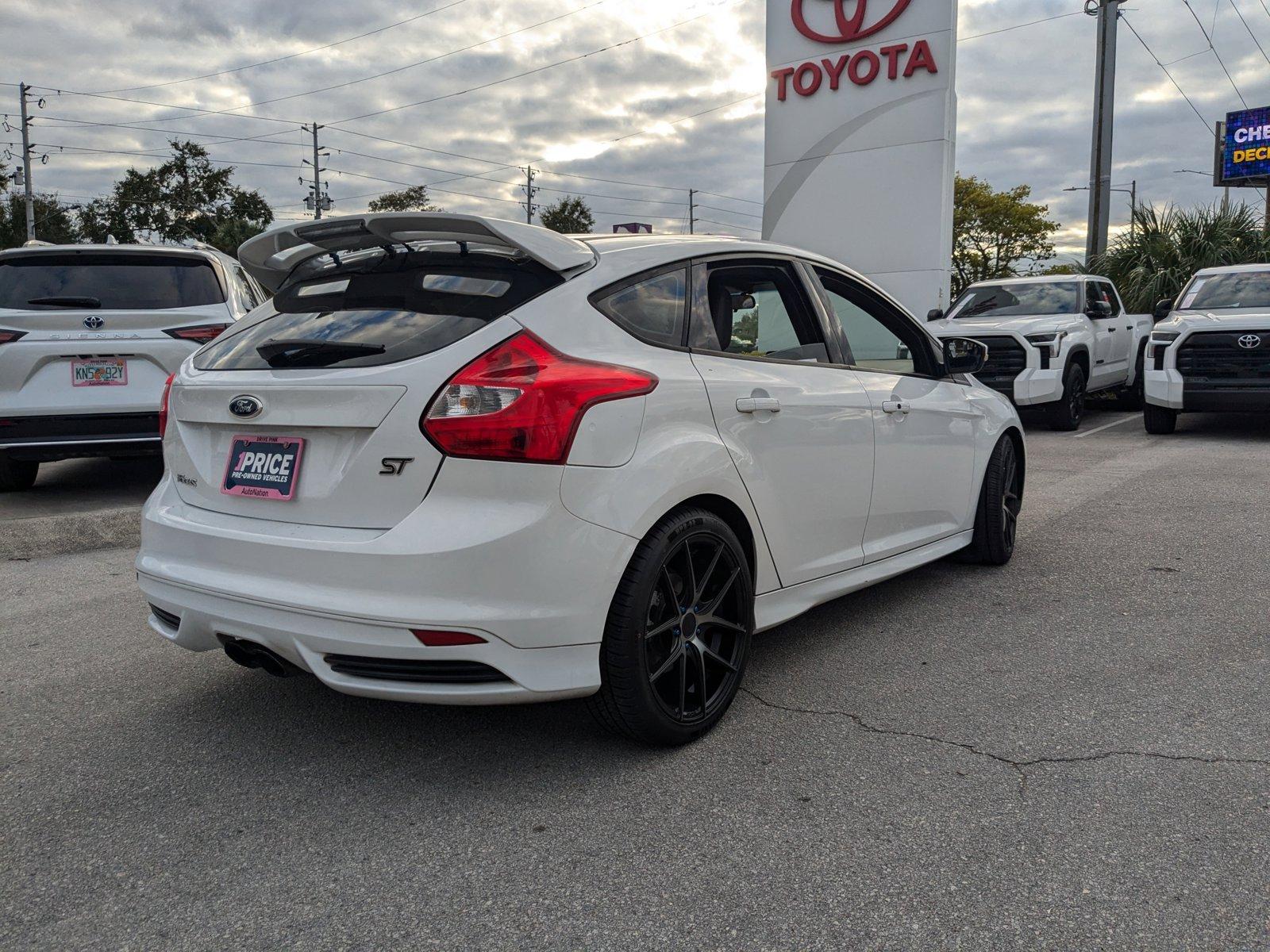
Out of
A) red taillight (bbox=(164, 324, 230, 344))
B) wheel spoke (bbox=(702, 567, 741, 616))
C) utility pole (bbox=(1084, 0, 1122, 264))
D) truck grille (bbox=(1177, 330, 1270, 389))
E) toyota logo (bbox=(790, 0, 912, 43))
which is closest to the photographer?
wheel spoke (bbox=(702, 567, 741, 616))

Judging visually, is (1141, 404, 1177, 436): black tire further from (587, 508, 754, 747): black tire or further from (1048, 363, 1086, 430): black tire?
(587, 508, 754, 747): black tire

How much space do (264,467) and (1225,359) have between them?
10.5 metres

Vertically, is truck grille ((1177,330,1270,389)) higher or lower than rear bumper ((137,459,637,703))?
higher

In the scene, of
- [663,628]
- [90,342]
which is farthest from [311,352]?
[90,342]

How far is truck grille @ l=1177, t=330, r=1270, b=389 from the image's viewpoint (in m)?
10.4

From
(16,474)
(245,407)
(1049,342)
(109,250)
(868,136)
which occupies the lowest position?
(16,474)

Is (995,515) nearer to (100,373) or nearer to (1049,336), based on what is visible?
(100,373)

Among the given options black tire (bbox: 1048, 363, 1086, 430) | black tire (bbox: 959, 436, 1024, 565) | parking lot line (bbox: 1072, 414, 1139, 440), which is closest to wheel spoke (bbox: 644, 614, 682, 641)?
black tire (bbox: 959, 436, 1024, 565)

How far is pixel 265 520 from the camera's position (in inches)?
115

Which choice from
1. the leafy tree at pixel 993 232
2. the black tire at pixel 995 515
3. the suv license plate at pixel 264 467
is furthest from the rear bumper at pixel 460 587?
the leafy tree at pixel 993 232

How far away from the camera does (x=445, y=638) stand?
2.62m

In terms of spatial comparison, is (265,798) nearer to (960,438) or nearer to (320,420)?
(320,420)

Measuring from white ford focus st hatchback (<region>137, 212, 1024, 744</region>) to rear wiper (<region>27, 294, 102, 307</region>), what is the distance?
11.9ft

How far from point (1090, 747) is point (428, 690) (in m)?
1.90
